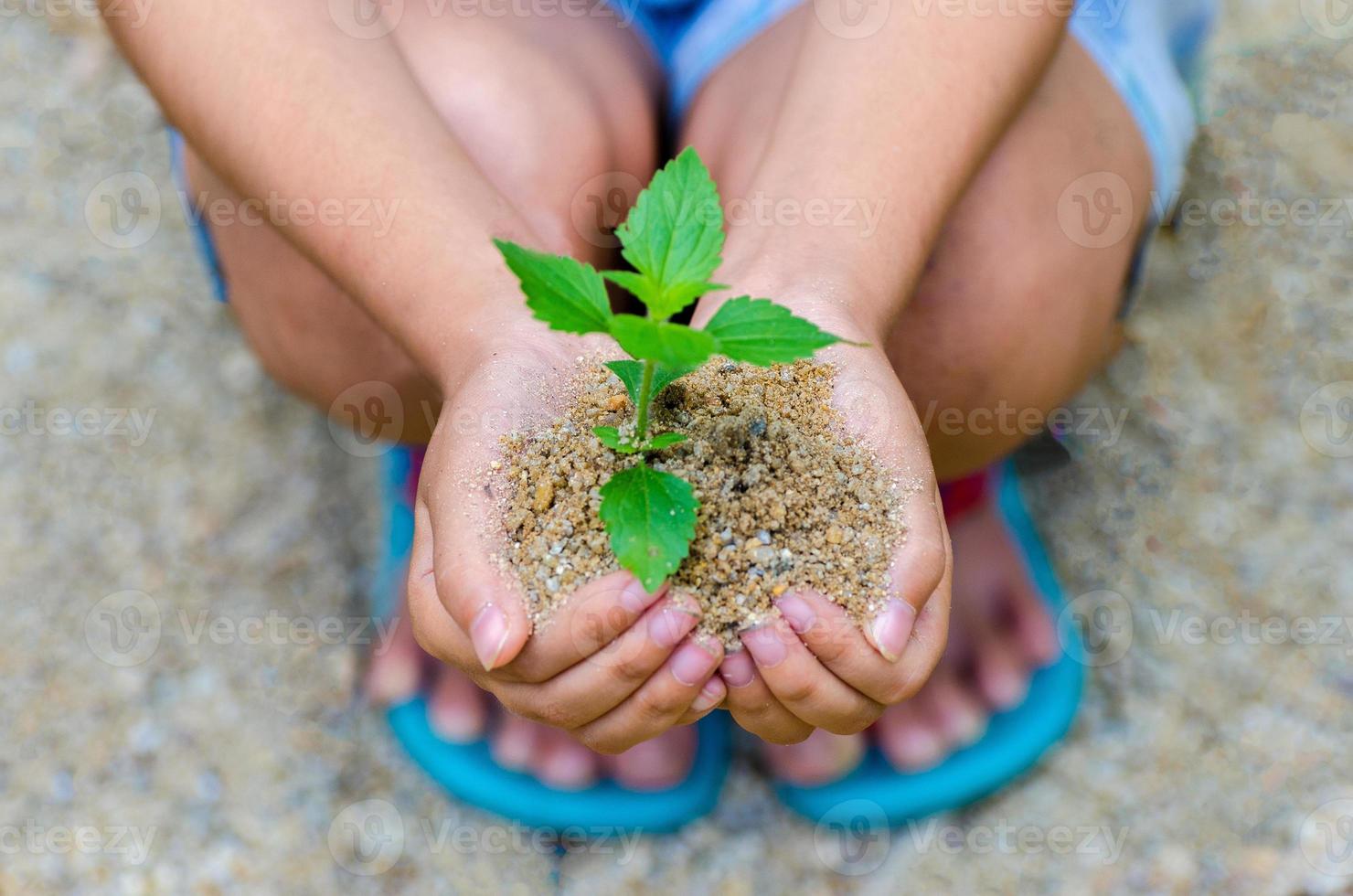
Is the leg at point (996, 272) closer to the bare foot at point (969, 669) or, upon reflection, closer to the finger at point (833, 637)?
the bare foot at point (969, 669)

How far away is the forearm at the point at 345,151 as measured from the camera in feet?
5.57

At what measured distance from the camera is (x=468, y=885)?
6.93 feet

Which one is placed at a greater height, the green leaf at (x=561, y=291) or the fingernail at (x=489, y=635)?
the green leaf at (x=561, y=291)

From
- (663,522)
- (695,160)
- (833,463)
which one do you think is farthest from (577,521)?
(695,160)

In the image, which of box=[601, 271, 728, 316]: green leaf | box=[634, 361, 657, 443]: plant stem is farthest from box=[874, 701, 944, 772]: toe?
box=[601, 271, 728, 316]: green leaf

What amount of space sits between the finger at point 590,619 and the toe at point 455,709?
0.94 m

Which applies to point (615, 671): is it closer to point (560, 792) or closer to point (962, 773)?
point (560, 792)

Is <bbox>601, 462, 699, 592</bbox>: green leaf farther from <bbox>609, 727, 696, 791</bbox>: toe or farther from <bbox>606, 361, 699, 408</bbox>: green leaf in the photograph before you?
<bbox>609, 727, 696, 791</bbox>: toe

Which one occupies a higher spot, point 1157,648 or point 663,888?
point 1157,648

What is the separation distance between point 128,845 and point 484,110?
1.45 m

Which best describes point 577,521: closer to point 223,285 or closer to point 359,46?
point 359,46

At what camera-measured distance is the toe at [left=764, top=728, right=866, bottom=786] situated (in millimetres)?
2174

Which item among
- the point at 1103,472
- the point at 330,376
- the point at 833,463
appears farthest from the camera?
the point at 1103,472

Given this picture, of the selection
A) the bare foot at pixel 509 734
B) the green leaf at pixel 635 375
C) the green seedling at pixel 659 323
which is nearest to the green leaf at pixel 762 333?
the green seedling at pixel 659 323
